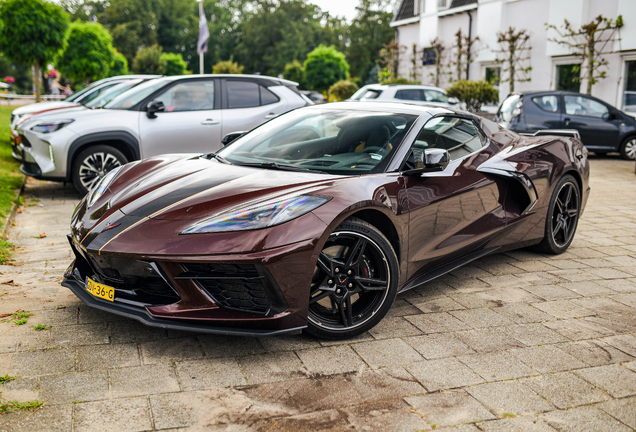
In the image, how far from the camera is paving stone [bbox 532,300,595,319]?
162 inches

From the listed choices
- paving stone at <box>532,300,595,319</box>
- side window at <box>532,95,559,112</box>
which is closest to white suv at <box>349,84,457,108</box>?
side window at <box>532,95,559,112</box>

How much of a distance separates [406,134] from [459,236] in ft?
2.82

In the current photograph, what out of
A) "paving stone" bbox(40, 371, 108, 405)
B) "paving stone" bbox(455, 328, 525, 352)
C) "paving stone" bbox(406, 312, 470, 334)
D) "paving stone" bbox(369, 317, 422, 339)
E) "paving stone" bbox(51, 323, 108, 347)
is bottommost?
"paving stone" bbox(455, 328, 525, 352)

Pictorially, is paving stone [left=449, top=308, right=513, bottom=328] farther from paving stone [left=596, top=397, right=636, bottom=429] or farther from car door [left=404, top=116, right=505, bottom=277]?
paving stone [left=596, top=397, right=636, bottom=429]

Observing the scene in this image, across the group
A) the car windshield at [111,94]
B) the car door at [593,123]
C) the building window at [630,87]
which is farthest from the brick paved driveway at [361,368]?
the building window at [630,87]

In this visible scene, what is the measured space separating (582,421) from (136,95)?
24.5 feet

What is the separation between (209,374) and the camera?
10.1ft

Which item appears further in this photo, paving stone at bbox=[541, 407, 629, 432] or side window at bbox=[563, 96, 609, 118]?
side window at bbox=[563, 96, 609, 118]

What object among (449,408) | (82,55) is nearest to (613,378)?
(449,408)

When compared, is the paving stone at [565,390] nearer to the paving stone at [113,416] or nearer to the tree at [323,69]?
the paving stone at [113,416]

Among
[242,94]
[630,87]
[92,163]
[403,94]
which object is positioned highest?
[630,87]

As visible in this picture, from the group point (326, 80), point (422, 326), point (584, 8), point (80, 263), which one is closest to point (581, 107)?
point (584, 8)

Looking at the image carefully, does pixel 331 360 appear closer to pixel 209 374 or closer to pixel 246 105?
pixel 209 374

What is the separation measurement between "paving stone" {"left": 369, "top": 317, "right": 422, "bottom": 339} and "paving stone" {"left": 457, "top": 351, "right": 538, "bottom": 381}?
17.2 inches
